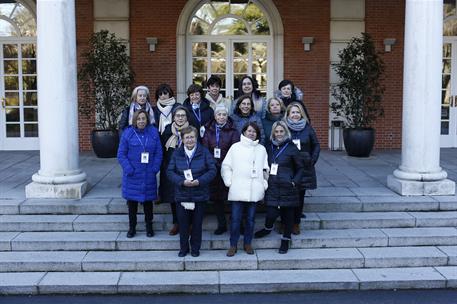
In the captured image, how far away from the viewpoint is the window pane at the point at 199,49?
13242 mm

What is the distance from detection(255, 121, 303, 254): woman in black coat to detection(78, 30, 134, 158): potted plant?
20.0ft

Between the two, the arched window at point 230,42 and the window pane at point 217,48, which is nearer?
the arched window at point 230,42

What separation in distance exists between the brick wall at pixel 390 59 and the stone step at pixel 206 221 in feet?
20.1

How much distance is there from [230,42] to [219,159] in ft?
23.9

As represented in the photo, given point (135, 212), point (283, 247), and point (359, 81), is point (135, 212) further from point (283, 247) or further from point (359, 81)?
→ point (359, 81)

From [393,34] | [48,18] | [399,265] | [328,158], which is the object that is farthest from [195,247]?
[393,34]

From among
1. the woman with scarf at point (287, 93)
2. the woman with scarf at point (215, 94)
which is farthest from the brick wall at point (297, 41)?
the woman with scarf at point (215, 94)

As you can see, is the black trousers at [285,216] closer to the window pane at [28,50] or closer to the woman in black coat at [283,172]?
the woman in black coat at [283,172]

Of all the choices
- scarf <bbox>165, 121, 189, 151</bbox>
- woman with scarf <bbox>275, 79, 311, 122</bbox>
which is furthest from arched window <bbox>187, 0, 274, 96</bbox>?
scarf <bbox>165, 121, 189, 151</bbox>

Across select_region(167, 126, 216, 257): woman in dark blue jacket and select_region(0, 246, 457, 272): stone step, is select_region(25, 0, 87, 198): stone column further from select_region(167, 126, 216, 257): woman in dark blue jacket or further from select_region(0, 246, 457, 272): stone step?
select_region(167, 126, 216, 257): woman in dark blue jacket

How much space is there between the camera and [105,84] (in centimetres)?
1191

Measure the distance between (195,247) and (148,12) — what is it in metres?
7.95

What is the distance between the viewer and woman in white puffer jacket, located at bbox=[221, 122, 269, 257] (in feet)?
20.1

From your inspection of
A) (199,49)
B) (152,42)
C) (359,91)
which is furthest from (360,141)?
(152,42)
